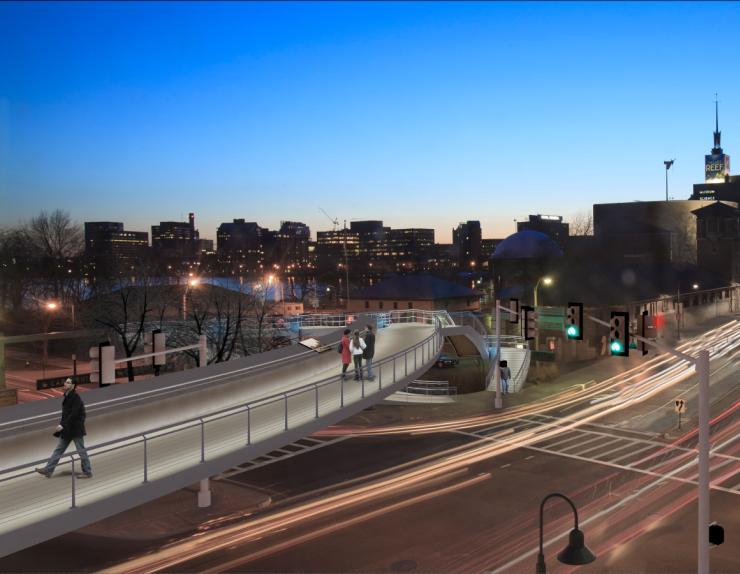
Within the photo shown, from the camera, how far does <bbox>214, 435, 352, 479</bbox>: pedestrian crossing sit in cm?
2470

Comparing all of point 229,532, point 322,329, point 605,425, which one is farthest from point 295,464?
point 605,425

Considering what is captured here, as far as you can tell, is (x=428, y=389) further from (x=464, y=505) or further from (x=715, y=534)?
(x=715, y=534)

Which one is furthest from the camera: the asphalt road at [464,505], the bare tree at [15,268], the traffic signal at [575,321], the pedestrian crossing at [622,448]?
the bare tree at [15,268]

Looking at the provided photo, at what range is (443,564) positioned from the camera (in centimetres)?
1606

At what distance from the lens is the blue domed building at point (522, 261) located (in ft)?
280

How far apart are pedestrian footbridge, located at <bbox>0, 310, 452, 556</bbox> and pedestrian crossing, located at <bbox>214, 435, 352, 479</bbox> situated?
16.0 feet

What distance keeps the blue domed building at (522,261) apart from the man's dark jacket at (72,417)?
74791mm

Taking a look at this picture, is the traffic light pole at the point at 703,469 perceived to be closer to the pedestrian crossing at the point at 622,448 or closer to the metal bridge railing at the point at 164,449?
the metal bridge railing at the point at 164,449

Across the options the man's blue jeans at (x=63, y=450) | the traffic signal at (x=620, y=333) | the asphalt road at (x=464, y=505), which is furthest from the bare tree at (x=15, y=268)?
the traffic signal at (x=620, y=333)

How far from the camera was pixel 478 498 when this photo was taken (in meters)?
20.8

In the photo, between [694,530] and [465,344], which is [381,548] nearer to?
[694,530]

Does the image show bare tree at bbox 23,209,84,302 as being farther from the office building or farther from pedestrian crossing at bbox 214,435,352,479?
the office building

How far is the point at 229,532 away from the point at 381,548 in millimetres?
4469

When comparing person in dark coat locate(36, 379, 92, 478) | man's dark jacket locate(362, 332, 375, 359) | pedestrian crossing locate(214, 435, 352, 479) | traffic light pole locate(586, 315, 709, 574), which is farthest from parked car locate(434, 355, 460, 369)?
person in dark coat locate(36, 379, 92, 478)
